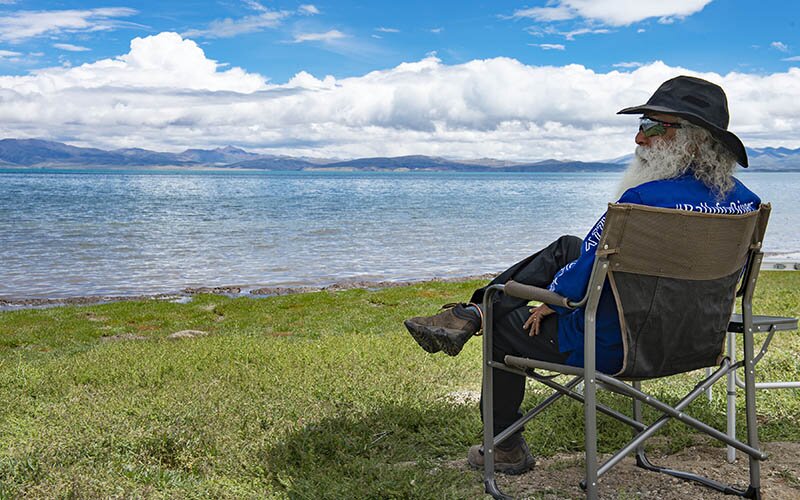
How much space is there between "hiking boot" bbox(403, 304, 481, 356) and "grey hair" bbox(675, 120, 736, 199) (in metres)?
1.25

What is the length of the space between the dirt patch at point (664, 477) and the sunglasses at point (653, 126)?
1.74 meters

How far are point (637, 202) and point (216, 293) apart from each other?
19.0 meters

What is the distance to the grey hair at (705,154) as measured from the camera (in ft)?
11.6

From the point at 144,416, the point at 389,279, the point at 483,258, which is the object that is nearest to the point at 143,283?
the point at 389,279

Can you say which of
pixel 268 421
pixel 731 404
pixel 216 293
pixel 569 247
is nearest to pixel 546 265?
pixel 569 247

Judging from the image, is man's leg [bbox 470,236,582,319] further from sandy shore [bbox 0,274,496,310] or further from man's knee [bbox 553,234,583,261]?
sandy shore [bbox 0,274,496,310]

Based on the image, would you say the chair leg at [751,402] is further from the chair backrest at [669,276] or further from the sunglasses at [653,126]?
the sunglasses at [653,126]

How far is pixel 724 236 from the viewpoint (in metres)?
3.44

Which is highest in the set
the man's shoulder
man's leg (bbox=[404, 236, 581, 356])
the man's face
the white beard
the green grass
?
the man's face

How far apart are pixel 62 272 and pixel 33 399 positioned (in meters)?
21.1

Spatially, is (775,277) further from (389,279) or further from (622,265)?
(622,265)

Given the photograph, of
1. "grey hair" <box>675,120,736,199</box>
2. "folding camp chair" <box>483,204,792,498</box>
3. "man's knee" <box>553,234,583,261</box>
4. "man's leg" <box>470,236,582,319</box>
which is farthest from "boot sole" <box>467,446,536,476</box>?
"grey hair" <box>675,120,736,199</box>

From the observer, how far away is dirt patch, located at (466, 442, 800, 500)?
394 cm

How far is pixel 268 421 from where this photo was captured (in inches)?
198
